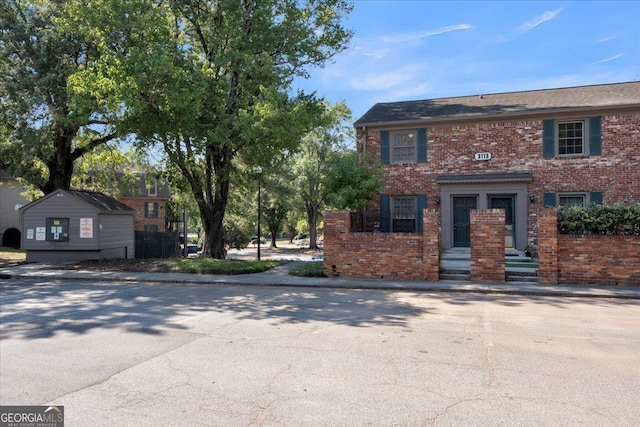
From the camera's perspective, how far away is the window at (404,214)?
757 inches

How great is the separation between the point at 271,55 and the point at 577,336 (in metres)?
16.8

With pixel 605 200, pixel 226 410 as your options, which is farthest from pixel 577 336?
pixel 605 200

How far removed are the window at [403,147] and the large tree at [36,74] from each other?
39.4ft

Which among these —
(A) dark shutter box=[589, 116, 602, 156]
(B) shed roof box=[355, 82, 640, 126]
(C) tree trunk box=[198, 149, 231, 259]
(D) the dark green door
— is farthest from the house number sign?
(C) tree trunk box=[198, 149, 231, 259]

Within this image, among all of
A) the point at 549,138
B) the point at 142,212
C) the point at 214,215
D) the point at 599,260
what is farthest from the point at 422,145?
the point at 142,212

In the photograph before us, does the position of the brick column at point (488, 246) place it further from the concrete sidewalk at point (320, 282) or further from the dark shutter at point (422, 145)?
the dark shutter at point (422, 145)

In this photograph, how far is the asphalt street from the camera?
4098mm

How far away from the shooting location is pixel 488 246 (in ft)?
44.0

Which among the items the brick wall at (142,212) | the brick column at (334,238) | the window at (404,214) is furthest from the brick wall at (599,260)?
the brick wall at (142,212)

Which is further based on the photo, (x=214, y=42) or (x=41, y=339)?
(x=214, y=42)

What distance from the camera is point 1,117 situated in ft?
62.9

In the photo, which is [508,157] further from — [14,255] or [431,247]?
[14,255]

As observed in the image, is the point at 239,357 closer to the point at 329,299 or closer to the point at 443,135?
the point at 329,299

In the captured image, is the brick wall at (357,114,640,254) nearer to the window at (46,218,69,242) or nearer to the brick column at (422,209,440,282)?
the brick column at (422,209,440,282)
